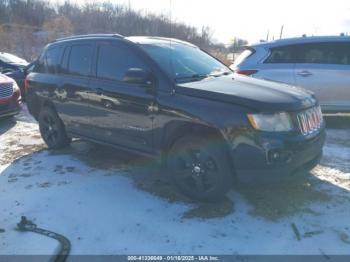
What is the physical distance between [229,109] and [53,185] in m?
2.41

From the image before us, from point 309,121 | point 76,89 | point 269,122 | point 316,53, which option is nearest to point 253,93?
point 269,122

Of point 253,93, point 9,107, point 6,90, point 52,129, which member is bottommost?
point 9,107

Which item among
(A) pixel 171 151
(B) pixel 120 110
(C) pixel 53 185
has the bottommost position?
(C) pixel 53 185

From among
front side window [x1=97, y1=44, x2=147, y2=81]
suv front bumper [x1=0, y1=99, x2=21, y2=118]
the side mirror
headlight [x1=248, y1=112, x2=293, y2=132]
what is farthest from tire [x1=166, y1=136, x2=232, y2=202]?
suv front bumper [x1=0, y1=99, x2=21, y2=118]

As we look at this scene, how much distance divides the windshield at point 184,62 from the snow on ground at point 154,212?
1362 mm

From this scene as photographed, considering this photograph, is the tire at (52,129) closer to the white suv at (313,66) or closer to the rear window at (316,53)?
the white suv at (313,66)

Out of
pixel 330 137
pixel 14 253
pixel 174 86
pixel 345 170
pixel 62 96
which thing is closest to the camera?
pixel 14 253

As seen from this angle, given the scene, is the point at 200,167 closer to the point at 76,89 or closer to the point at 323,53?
the point at 76,89

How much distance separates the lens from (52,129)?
19.5 feet

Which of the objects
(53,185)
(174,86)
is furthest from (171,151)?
(53,185)

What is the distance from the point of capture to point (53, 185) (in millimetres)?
4516

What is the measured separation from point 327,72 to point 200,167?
4.34m

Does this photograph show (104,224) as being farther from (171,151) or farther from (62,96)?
(62,96)

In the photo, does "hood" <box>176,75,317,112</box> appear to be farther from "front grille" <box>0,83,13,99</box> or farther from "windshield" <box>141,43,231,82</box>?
"front grille" <box>0,83,13,99</box>
